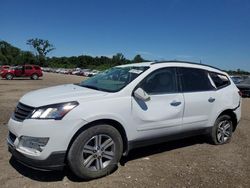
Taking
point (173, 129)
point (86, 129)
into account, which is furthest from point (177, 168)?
point (86, 129)

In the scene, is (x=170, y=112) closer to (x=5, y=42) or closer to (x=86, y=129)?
(x=86, y=129)

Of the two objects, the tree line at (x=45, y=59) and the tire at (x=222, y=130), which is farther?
the tree line at (x=45, y=59)

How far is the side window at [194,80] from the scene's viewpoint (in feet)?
19.0

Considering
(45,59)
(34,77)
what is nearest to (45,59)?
(45,59)

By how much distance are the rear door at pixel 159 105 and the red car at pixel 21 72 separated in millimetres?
32911

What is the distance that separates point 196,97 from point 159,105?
3.31 ft

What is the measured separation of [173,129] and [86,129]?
1781 millimetres

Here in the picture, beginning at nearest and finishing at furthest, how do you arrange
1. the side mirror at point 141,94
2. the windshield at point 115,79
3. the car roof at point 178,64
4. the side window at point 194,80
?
the side mirror at point 141,94 < the windshield at point 115,79 < the car roof at point 178,64 < the side window at point 194,80

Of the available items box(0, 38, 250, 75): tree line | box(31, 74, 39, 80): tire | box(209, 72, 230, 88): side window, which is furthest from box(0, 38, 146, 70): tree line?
box(209, 72, 230, 88): side window

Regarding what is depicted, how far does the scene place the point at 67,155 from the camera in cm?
427

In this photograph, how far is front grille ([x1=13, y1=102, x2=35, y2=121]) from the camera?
Result: 4330 millimetres

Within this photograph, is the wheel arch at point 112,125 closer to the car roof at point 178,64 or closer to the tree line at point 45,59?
the car roof at point 178,64

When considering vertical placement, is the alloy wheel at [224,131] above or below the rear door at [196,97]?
below

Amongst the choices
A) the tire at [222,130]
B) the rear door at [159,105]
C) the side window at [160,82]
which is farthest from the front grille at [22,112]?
the tire at [222,130]
